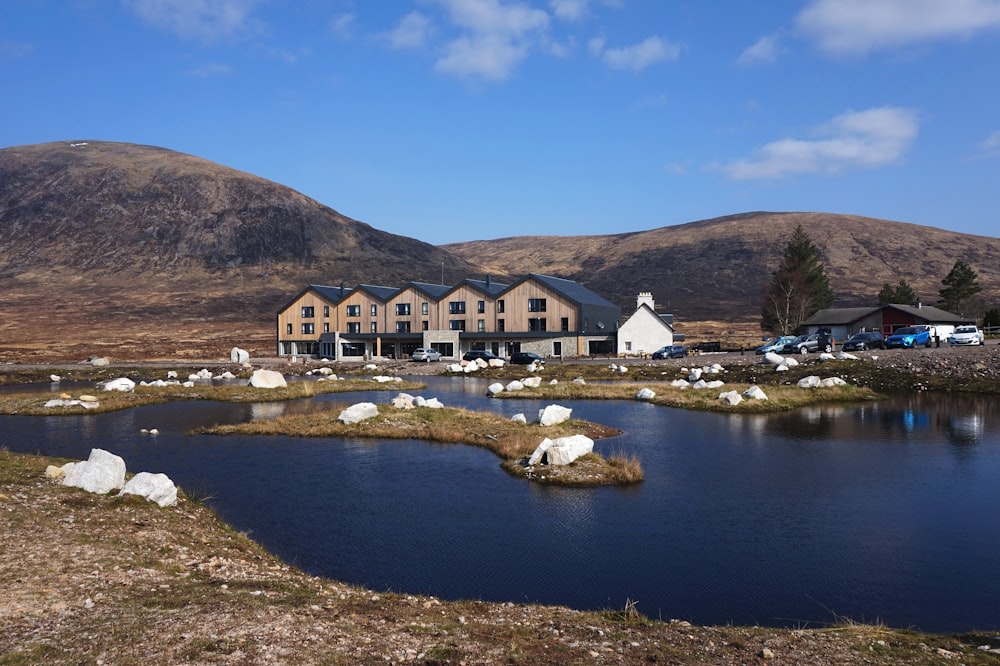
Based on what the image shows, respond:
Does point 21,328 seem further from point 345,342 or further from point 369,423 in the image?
point 369,423

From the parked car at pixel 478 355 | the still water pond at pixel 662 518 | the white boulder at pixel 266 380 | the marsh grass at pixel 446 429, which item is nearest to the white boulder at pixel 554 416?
the marsh grass at pixel 446 429

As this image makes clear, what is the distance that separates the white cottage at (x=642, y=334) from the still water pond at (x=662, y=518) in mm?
52508

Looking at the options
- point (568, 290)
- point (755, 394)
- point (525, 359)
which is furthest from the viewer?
point (568, 290)

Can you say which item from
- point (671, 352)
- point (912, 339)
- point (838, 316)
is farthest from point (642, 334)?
point (912, 339)

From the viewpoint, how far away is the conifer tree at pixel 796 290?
109m

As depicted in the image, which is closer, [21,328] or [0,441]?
[0,441]

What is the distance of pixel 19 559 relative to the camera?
12.4 meters

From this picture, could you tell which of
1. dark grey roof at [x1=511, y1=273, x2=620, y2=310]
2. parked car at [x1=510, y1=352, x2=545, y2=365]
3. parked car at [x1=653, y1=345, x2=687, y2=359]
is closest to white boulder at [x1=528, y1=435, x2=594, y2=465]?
parked car at [x1=510, y1=352, x2=545, y2=365]

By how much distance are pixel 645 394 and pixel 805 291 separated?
72.9 m

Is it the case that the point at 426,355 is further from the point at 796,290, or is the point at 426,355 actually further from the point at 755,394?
the point at 796,290

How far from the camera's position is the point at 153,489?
59.2ft

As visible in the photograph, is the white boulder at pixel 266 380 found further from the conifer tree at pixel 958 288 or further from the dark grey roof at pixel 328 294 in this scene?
the conifer tree at pixel 958 288

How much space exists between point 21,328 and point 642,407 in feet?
479

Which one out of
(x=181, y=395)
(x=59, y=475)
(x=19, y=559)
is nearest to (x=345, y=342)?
(x=181, y=395)
